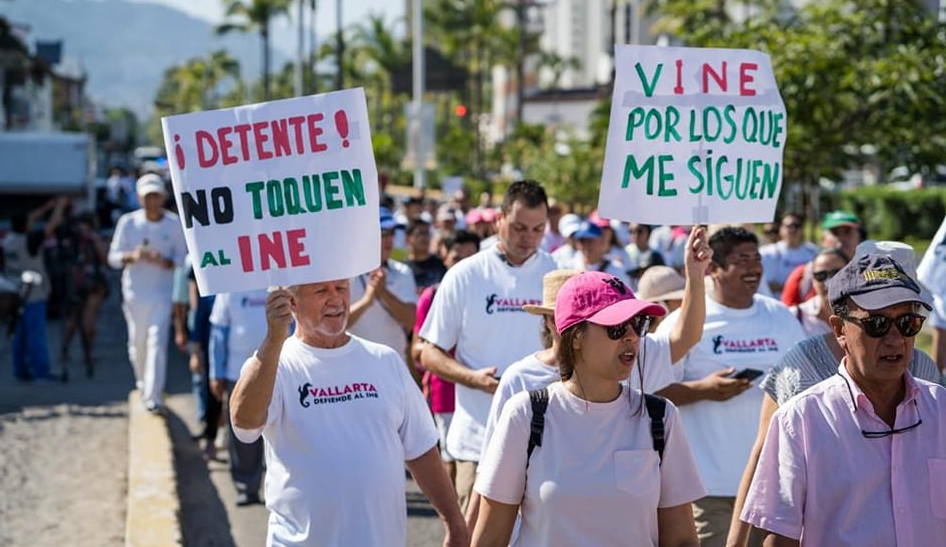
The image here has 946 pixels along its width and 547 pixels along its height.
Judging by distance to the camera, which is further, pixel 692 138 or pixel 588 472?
pixel 692 138

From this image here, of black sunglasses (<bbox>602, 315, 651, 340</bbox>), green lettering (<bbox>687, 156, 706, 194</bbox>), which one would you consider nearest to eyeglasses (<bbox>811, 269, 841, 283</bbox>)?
green lettering (<bbox>687, 156, 706, 194</bbox>)

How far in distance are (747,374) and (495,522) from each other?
2114 mm

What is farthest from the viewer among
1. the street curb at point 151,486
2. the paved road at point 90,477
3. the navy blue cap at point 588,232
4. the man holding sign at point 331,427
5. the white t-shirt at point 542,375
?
the navy blue cap at point 588,232

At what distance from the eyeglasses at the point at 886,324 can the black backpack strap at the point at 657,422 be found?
2.12ft

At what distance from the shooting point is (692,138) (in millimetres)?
5883

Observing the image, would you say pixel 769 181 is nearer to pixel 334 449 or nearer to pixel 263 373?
pixel 334 449

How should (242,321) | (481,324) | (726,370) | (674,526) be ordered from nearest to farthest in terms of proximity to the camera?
(674,526)
(726,370)
(481,324)
(242,321)

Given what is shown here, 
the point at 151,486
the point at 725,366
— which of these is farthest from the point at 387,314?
the point at 725,366

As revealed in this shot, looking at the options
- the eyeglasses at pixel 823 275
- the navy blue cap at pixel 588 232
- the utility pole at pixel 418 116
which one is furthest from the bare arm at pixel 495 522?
the utility pole at pixel 418 116

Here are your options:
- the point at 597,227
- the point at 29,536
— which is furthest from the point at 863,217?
the point at 29,536

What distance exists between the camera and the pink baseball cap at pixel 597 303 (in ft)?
13.6

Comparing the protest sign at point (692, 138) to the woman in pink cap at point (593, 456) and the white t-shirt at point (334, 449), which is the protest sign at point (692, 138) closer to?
the white t-shirt at point (334, 449)

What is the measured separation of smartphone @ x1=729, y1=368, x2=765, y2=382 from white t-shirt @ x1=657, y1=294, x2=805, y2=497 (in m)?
0.04

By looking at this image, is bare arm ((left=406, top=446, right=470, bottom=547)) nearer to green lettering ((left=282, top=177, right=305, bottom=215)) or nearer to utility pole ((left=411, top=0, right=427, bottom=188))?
green lettering ((left=282, top=177, right=305, bottom=215))
